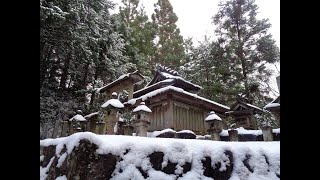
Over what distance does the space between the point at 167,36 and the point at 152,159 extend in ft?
84.3

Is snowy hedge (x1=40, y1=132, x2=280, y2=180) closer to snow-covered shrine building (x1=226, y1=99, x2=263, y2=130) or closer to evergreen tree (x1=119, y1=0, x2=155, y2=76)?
snow-covered shrine building (x1=226, y1=99, x2=263, y2=130)

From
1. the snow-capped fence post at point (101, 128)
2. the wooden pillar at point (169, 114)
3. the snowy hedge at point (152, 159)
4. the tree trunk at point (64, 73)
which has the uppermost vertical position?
the tree trunk at point (64, 73)

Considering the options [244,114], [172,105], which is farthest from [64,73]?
[244,114]

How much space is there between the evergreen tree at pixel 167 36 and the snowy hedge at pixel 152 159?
21837 mm

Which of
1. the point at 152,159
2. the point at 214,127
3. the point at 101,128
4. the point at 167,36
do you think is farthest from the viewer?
the point at 167,36

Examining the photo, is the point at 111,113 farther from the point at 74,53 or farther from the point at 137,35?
the point at 137,35

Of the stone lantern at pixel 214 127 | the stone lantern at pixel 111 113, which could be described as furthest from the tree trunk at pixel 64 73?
the stone lantern at pixel 214 127

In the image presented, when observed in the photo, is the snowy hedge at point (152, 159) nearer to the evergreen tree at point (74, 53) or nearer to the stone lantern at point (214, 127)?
the stone lantern at point (214, 127)

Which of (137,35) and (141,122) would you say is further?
(137,35)

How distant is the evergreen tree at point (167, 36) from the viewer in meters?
27.9

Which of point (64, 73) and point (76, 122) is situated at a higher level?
point (64, 73)

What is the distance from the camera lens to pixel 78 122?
10.6 m

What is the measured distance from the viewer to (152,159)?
5227 mm
